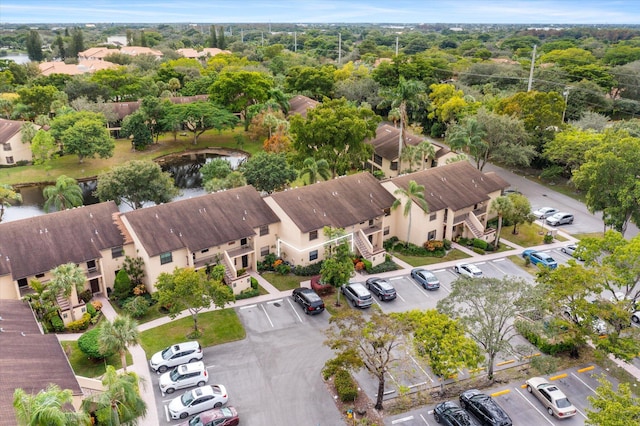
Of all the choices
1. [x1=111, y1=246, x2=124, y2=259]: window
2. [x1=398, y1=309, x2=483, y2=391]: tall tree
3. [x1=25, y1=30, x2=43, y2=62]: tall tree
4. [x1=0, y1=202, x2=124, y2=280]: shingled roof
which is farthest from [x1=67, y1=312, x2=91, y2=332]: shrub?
[x1=25, y1=30, x2=43, y2=62]: tall tree

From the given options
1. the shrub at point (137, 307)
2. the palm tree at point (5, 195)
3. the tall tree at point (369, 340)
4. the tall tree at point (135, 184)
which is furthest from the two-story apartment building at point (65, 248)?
the tall tree at point (369, 340)

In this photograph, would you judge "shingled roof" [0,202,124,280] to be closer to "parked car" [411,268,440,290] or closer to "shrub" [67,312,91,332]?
"shrub" [67,312,91,332]

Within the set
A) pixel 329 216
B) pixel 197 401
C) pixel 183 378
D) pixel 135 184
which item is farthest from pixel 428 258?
pixel 135 184

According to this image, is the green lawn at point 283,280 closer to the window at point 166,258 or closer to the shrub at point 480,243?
the window at point 166,258

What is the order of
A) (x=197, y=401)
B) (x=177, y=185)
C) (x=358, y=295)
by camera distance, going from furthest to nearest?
Answer: (x=177, y=185), (x=358, y=295), (x=197, y=401)

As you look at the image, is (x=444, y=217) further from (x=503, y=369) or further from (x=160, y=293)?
(x=160, y=293)

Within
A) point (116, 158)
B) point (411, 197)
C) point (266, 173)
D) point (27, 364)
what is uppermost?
point (411, 197)

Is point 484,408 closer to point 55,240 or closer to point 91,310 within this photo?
point 91,310
